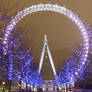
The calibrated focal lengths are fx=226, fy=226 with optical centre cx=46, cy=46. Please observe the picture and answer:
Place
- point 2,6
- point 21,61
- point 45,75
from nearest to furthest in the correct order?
point 2,6
point 21,61
point 45,75

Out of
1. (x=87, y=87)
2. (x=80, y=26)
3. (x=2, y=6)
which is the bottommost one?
(x=87, y=87)

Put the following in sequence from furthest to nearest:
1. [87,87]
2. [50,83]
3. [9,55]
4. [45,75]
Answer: [50,83], [45,75], [87,87], [9,55]

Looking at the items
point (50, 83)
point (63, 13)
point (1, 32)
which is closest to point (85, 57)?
point (63, 13)

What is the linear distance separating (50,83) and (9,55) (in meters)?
129

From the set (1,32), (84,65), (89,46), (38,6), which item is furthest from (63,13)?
(1,32)

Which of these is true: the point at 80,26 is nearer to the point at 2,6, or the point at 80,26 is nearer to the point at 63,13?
the point at 63,13

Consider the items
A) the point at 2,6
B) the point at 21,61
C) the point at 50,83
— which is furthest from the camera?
the point at 50,83

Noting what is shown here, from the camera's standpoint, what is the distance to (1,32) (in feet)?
64.3

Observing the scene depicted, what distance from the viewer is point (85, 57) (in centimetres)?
3941

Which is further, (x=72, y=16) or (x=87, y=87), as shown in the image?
(x=87, y=87)

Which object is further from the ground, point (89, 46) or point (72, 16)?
point (72, 16)

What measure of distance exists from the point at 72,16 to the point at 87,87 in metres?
15.3

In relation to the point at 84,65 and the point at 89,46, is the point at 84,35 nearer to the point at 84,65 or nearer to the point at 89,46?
the point at 89,46

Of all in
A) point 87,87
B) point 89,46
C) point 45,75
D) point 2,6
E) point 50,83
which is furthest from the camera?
point 50,83
